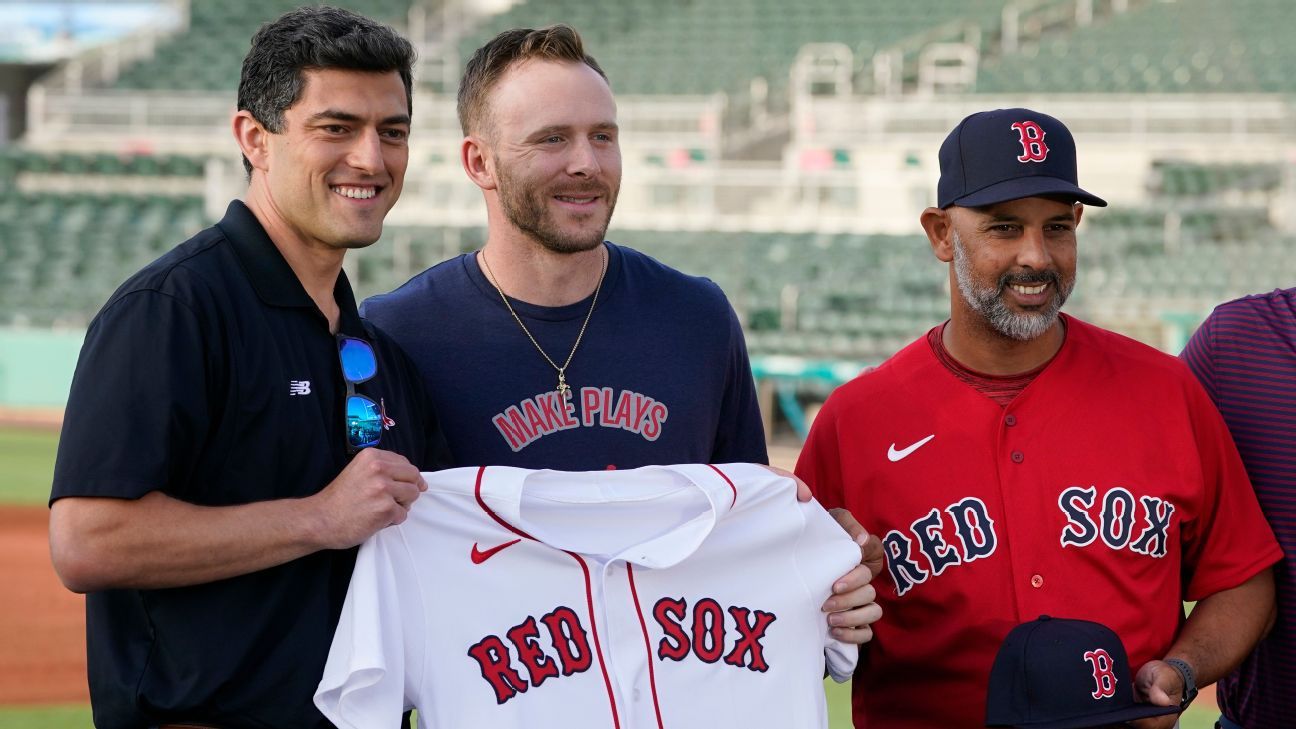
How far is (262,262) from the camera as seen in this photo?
2299mm

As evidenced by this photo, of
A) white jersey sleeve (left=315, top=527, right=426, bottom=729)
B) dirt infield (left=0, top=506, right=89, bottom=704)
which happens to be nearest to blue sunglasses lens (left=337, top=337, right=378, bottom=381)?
white jersey sleeve (left=315, top=527, right=426, bottom=729)

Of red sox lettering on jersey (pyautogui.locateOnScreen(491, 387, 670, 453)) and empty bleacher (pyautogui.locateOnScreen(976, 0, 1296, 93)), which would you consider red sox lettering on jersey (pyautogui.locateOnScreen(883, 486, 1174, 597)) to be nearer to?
red sox lettering on jersey (pyautogui.locateOnScreen(491, 387, 670, 453))

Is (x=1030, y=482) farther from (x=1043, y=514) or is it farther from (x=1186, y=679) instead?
(x=1186, y=679)

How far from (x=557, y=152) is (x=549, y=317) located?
0.34 meters

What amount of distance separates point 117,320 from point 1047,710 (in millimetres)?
1668

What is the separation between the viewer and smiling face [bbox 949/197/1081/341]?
2.66 m

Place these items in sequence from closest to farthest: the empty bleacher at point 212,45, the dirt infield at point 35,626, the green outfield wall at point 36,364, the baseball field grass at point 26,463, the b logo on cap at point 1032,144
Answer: the b logo on cap at point 1032,144 < the dirt infield at point 35,626 < the baseball field grass at point 26,463 < the green outfield wall at point 36,364 < the empty bleacher at point 212,45

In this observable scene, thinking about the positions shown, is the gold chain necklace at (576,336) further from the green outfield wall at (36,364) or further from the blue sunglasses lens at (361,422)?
the green outfield wall at (36,364)

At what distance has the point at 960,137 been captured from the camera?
110 inches

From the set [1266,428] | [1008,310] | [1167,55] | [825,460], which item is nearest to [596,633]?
[825,460]

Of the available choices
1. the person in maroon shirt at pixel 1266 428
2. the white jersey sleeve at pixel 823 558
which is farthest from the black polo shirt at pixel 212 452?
the person in maroon shirt at pixel 1266 428

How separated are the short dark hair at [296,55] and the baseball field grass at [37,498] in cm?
378

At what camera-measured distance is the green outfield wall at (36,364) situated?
16109mm

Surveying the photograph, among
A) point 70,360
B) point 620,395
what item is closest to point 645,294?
point 620,395
